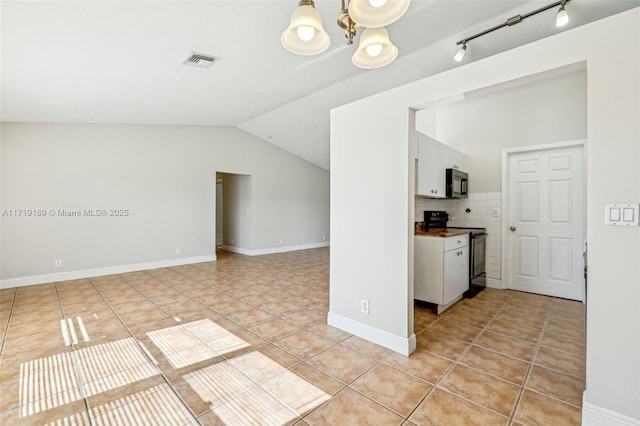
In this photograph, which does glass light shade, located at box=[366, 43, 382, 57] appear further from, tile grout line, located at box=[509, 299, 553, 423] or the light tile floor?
tile grout line, located at box=[509, 299, 553, 423]

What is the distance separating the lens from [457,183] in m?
4.18

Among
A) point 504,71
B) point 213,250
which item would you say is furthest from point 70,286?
point 504,71

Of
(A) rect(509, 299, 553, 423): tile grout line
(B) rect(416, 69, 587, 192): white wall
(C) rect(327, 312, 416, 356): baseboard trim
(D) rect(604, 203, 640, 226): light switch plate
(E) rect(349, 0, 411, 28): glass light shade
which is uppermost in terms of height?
(B) rect(416, 69, 587, 192): white wall

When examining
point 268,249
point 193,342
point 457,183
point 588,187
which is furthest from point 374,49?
point 268,249

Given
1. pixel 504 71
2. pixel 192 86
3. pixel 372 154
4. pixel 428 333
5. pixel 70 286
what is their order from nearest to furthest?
pixel 504 71, pixel 372 154, pixel 428 333, pixel 192 86, pixel 70 286

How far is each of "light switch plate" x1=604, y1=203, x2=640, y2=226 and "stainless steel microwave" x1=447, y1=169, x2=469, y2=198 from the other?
99.6 inches

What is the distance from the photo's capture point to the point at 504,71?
1845mm

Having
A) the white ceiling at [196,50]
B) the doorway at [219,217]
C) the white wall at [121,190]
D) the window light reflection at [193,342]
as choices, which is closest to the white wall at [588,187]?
the white ceiling at [196,50]

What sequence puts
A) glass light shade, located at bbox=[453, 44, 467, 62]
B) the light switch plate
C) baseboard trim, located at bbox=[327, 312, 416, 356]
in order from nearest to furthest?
the light switch plate < baseboard trim, located at bbox=[327, 312, 416, 356] < glass light shade, located at bbox=[453, 44, 467, 62]

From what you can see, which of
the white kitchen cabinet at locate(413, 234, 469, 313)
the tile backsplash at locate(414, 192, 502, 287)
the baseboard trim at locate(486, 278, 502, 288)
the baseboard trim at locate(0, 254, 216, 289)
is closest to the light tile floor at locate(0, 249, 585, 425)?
the white kitchen cabinet at locate(413, 234, 469, 313)

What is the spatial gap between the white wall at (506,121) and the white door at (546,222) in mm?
215

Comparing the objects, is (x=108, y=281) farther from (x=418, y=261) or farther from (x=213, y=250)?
(x=418, y=261)

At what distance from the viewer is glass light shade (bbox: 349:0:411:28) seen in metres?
1.29

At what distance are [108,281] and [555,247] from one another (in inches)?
262
